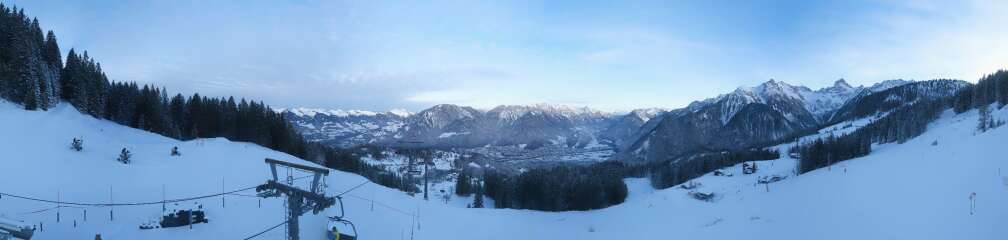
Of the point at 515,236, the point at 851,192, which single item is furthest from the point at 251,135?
the point at 851,192

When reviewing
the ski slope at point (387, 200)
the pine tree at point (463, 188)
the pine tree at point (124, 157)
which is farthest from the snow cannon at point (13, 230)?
the pine tree at point (463, 188)

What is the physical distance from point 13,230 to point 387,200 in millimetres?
30019

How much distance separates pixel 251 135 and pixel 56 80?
2453 centimetres

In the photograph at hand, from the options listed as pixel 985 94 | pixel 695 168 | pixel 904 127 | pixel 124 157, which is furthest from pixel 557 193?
pixel 985 94

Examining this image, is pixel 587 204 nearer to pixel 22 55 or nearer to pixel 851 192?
pixel 851 192

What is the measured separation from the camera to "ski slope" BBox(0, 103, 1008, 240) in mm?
24734

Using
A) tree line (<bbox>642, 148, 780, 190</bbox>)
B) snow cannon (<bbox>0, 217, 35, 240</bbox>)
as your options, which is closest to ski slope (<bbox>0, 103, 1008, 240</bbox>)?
snow cannon (<bbox>0, 217, 35, 240</bbox>)

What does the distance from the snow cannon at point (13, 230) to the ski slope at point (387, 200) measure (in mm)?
8511

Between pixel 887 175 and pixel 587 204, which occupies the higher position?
pixel 887 175

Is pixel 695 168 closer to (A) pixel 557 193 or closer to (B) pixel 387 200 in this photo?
(A) pixel 557 193

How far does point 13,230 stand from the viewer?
15266mm

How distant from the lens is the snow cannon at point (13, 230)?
589 inches

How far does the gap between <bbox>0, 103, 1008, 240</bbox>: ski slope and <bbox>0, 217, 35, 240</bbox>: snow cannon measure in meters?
8.51

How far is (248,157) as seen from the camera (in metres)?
49.5
